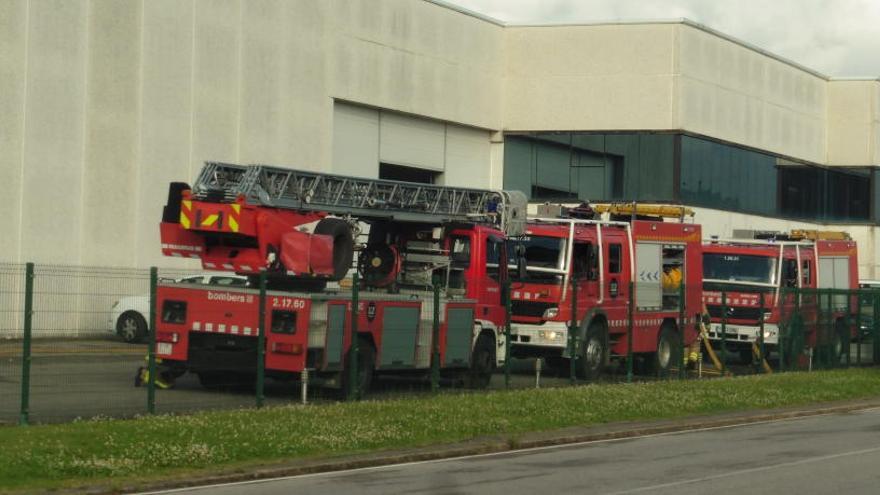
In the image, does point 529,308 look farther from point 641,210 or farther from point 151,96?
point 151,96

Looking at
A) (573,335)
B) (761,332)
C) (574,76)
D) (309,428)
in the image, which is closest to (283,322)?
(309,428)

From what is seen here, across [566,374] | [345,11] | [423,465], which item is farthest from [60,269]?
[345,11]

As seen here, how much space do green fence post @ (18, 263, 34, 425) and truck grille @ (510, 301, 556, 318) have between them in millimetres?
12195

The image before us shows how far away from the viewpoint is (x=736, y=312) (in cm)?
3466

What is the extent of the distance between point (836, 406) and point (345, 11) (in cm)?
2197

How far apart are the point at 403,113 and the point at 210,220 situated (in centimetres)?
2508

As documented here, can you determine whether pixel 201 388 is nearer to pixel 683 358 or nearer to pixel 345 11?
pixel 683 358

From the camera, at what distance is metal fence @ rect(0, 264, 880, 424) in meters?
17.9

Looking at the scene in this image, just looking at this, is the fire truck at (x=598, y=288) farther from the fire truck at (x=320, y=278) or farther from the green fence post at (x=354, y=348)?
the green fence post at (x=354, y=348)

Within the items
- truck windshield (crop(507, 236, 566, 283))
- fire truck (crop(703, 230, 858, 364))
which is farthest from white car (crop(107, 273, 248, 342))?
fire truck (crop(703, 230, 858, 364))

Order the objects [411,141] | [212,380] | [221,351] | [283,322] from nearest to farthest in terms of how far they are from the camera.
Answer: [283,322] < [221,351] < [212,380] < [411,141]

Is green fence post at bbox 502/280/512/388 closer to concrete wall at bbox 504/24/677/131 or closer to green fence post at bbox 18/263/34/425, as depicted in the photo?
green fence post at bbox 18/263/34/425

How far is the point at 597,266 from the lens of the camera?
28484 millimetres

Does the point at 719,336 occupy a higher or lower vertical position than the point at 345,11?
lower
